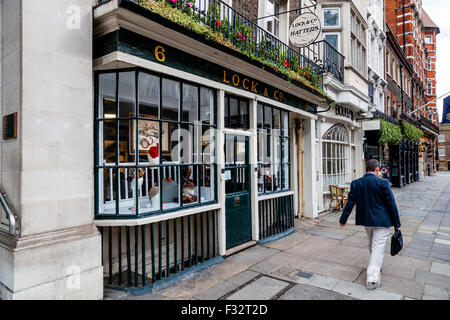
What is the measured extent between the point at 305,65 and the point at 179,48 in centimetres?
523

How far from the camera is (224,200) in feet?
16.9

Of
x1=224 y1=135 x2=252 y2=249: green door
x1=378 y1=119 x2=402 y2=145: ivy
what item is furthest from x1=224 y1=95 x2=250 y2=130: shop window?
x1=378 y1=119 x2=402 y2=145: ivy

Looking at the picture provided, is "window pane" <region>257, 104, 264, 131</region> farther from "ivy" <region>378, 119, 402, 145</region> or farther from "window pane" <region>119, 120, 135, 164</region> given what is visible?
"ivy" <region>378, 119, 402, 145</region>

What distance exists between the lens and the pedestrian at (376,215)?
390 centimetres

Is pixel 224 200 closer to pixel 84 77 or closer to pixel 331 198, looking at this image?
pixel 84 77

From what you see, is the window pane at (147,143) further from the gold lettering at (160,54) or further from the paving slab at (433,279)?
the paving slab at (433,279)

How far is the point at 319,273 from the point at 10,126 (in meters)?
4.63

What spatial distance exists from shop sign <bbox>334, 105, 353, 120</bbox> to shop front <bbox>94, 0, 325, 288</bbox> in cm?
432

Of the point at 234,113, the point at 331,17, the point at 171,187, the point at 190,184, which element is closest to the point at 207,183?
the point at 190,184

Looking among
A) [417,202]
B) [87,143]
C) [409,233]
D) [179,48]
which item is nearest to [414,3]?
[417,202]

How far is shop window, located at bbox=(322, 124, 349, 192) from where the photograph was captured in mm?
9906

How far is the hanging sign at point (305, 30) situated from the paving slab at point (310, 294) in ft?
17.6

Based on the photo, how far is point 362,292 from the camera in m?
3.82

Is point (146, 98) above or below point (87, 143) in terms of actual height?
above
